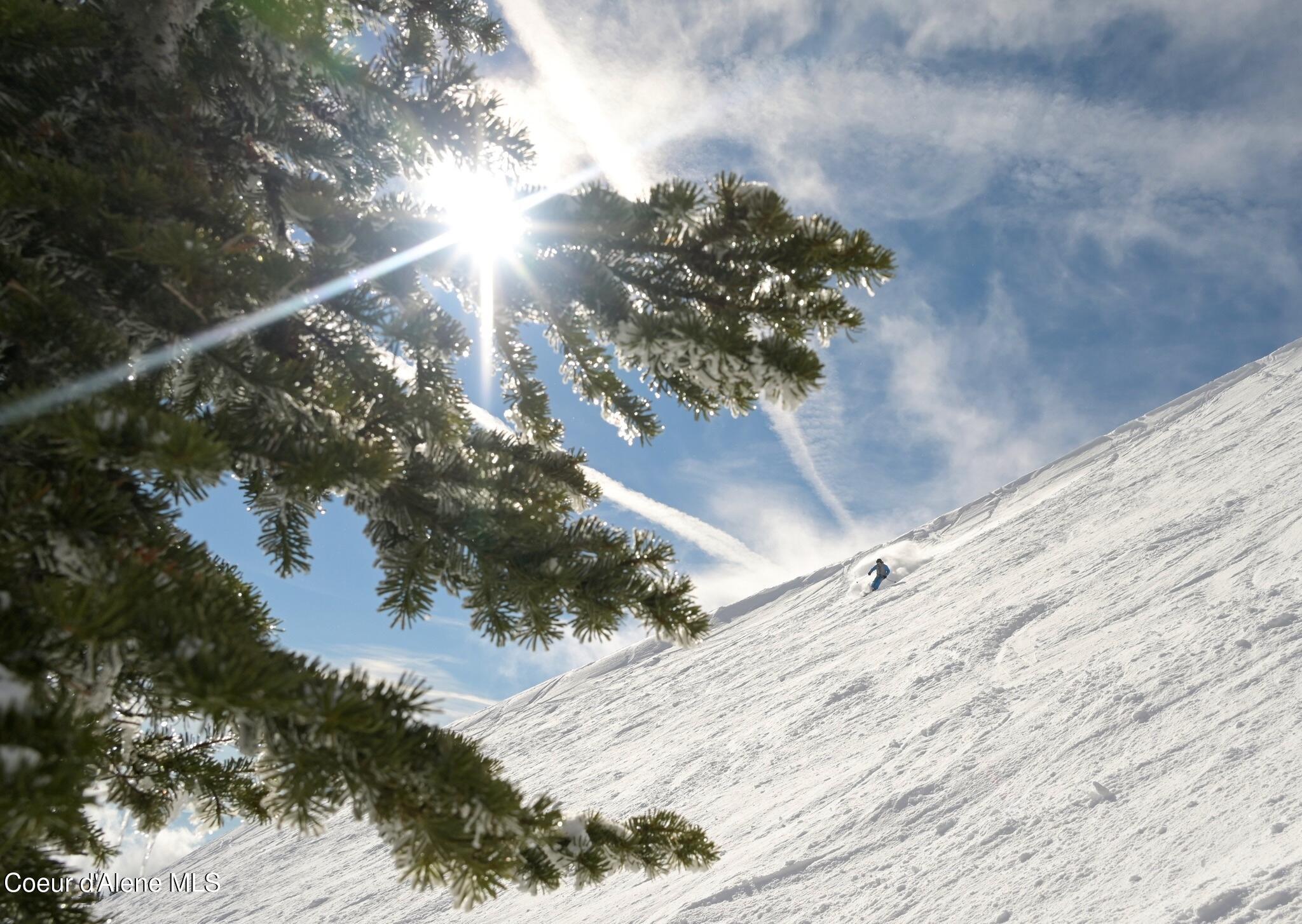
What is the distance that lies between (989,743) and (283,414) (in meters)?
11.6

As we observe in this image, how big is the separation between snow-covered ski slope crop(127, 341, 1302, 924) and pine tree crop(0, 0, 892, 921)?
7516mm

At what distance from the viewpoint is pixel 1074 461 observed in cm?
3070

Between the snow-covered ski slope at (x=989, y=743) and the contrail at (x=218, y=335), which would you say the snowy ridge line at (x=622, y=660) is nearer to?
the snow-covered ski slope at (x=989, y=743)

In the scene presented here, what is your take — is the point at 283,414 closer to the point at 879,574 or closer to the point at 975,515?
the point at 879,574

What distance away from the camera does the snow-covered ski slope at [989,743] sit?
298 inches

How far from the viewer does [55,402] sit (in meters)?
1.54

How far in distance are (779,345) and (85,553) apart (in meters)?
1.65

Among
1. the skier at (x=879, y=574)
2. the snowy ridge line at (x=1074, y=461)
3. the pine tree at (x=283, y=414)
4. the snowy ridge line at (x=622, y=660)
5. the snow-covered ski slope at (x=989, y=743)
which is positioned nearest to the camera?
the pine tree at (x=283, y=414)

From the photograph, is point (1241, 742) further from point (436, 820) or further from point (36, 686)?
point (36, 686)

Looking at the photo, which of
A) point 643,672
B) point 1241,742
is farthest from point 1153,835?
point 643,672

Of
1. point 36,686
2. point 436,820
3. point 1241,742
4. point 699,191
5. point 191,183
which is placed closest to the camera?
point 36,686

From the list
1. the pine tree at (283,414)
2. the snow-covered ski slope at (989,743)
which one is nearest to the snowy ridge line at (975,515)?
the snow-covered ski slope at (989,743)

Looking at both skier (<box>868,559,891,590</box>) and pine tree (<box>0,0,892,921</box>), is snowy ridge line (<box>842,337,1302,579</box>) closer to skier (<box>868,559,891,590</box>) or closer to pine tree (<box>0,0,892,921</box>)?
skier (<box>868,559,891,590</box>)

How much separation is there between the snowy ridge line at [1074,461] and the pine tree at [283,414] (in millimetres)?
26950
